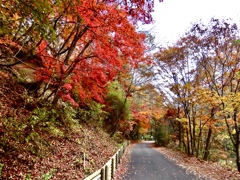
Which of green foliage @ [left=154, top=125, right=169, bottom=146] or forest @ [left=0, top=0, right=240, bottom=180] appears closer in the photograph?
forest @ [left=0, top=0, right=240, bottom=180]

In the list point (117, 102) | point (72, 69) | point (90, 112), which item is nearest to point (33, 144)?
point (72, 69)

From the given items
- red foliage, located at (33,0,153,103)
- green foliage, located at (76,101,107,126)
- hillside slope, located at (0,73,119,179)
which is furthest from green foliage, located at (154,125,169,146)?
hillside slope, located at (0,73,119,179)

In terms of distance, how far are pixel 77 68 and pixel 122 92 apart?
9718mm

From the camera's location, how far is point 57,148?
7227 mm

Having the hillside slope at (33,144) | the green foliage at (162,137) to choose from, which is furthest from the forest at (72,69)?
the green foliage at (162,137)

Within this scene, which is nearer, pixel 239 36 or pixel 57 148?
pixel 57 148

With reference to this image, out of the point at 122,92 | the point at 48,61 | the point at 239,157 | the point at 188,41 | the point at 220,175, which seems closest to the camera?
the point at 48,61

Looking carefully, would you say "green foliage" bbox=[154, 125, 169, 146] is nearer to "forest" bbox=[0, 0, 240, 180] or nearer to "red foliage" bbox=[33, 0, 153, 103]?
"forest" bbox=[0, 0, 240, 180]

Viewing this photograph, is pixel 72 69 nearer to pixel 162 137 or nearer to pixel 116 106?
pixel 116 106

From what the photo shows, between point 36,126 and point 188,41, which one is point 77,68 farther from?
point 188,41

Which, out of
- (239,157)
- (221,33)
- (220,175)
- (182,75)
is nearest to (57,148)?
(220,175)

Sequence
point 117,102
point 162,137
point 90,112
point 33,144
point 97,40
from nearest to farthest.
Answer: point 33,144 → point 97,40 → point 90,112 → point 117,102 → point 162,137

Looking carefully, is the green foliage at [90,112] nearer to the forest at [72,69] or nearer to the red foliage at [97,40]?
the forest at [72,69]

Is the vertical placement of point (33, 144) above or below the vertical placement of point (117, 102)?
below
